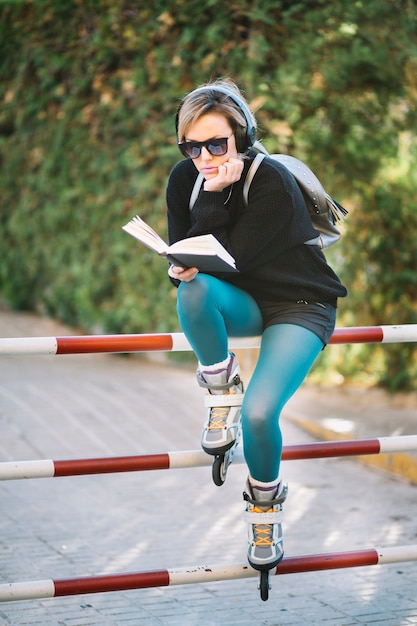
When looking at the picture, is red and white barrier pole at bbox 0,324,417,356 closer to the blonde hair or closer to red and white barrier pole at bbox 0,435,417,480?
A: red and white barrier pole at bbox 0,435,417,480

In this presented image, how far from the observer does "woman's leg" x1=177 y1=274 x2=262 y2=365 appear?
2883 millimetres

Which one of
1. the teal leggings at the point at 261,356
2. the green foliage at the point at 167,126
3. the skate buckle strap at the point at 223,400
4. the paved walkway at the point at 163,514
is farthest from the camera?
the green foliage at the point at 167,126

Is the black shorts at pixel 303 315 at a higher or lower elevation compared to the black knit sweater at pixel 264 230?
lower

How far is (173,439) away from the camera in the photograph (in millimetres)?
6824

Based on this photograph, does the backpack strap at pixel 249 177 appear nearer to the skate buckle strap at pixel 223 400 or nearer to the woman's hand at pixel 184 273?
the woman's hand at pixel 184 273

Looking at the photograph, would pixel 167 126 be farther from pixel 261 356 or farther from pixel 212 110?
pixel 261 356

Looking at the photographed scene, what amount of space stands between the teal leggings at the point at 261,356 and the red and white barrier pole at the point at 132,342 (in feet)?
0.46

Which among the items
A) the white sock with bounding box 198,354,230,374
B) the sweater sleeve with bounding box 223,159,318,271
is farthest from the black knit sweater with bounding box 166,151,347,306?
the white sock with bounding box 198,354,230,374

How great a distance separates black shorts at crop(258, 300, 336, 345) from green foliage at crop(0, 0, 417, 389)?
10.2ft

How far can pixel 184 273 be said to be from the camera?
2.88m

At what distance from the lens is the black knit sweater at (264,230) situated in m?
3.00

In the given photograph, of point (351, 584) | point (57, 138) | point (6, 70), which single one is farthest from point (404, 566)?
point (6, 70)

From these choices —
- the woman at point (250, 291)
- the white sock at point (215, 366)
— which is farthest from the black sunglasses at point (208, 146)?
the white sock at point (215, 366)

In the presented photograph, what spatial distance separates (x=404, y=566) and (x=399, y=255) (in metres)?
3.86
